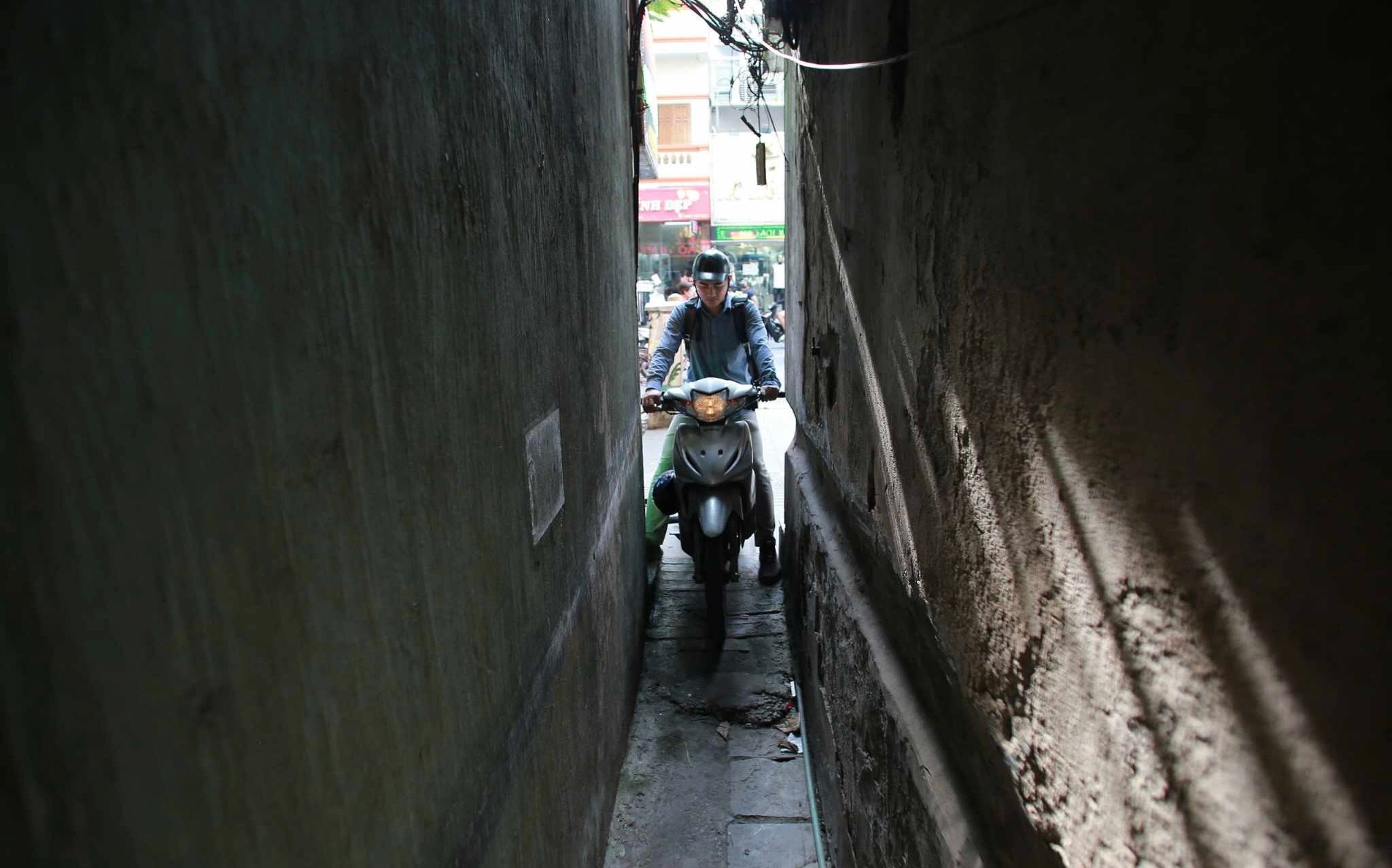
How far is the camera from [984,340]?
1.23 meters

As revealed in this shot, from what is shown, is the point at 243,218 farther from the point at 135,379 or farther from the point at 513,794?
the point at 513,794

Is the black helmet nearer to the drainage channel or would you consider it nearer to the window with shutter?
the drainage channel

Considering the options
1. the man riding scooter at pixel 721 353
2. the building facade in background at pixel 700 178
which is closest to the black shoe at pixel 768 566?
the man riding scooter at pixel 721 353

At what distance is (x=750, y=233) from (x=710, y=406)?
22.6 metres

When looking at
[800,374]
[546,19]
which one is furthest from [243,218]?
[800,374]

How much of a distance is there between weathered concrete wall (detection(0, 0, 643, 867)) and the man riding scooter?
11.0 ft

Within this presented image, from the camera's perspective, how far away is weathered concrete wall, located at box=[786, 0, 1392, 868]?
589 mm

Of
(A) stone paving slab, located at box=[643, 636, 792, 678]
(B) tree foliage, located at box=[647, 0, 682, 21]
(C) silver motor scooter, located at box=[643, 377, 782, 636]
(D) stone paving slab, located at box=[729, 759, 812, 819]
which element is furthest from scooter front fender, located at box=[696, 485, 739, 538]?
(B) tree foliage, located at box=[647, 0, 682, 21]

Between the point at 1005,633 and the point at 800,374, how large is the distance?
3.18 meters

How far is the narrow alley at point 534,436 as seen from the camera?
55 centimetres

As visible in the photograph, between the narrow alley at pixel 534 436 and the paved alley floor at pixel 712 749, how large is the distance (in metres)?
1.30

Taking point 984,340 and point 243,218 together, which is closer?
point 243,218

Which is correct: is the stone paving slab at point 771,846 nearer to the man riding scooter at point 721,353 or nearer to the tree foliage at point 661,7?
the man riding scooter at point 721,353

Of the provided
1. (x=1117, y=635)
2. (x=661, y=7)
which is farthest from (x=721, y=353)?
(x=1117, y=635)
